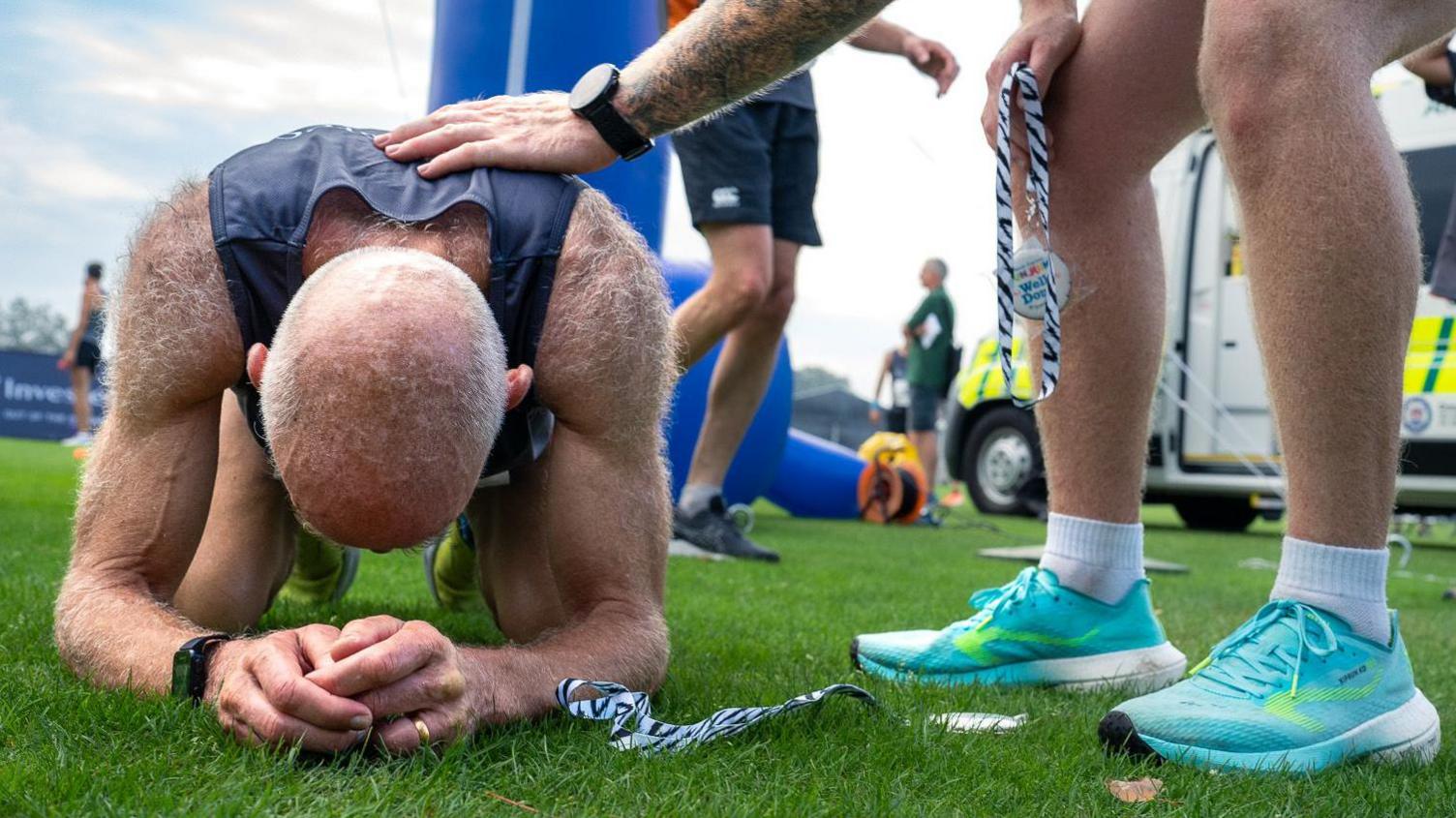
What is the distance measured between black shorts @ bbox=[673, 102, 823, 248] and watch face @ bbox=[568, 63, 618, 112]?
7.78 ft

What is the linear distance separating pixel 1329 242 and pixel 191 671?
1.53 m

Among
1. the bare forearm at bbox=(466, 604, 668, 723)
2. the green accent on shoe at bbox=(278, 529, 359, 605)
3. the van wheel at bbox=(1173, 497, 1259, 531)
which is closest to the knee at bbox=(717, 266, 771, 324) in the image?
the green accent on shoe at bbox=(278, 529, 359, 605)

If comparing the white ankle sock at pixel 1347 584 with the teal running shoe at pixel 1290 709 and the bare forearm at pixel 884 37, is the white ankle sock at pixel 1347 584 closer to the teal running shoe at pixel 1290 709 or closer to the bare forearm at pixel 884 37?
the teal running shoe at pixel 1290 709

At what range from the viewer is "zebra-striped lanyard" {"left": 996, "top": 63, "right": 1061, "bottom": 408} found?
6.36 ft

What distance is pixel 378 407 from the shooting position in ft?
4.37

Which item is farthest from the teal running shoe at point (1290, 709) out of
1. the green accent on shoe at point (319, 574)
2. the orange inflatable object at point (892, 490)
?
the orange inflatable object at point (892, 490)

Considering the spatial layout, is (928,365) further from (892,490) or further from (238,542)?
(238,542)

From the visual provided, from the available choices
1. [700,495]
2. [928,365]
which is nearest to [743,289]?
[700,495]

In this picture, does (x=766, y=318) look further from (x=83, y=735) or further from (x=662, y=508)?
(x=83, y=735)

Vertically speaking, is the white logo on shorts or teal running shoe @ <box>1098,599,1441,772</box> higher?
the white logo on shorts

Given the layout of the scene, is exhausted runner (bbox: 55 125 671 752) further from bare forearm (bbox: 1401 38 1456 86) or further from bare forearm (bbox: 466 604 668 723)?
bare forearm (bbox: 1401 38 1456 86)

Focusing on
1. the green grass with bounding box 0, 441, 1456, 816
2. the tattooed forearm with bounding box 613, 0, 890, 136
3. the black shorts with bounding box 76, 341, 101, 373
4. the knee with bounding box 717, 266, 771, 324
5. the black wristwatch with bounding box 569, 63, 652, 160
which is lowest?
the black shorts with bounding box 76, 341, 101, 373

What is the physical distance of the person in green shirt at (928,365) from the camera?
33.6 feet

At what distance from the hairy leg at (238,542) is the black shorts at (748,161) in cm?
238
